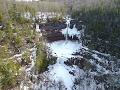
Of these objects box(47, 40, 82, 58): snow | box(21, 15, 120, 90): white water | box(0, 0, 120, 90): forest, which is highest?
box(0, 0, 120, 90): forest

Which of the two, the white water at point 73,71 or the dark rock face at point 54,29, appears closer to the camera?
the white water at point 73,71

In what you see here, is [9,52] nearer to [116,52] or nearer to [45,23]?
[45,23]

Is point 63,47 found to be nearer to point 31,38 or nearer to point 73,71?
point 31,38

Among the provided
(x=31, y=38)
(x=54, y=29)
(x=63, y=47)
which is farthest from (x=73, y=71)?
(x=54, y=29)

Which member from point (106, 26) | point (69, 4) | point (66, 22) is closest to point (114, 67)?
point (106, 26)

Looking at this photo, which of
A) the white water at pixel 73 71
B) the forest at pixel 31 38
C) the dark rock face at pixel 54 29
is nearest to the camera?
the forest at pixel 31 38

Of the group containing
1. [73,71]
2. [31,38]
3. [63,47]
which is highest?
[31,38]

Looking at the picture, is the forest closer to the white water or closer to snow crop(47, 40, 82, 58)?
the white water

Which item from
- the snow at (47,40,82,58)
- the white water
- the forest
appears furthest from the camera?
the snow at (47,40,82,58)

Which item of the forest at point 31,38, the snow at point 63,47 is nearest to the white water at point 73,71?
the snow at point 63,47

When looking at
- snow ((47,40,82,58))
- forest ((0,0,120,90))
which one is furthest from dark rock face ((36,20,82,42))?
forest ((0,0,120,90))

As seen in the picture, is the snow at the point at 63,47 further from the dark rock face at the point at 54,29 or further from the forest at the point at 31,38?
the forest at the point at 31,38
